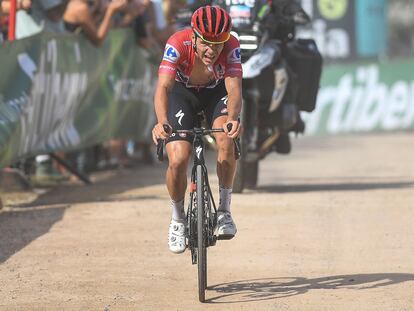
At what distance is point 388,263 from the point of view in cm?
862

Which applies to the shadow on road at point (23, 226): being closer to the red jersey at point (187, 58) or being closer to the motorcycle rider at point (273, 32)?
the red jersey at point (187, 58)

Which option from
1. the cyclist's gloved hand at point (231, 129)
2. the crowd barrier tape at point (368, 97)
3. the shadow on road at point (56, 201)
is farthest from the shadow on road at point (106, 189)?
the crowd barrier tape at point (368, 97)

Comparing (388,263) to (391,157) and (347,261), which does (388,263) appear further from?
(391,157)

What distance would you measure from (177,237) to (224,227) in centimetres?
32

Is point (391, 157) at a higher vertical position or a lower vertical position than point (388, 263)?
lower

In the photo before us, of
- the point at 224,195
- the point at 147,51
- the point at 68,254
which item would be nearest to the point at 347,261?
the point at 224,195

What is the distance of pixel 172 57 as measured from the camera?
782 cm

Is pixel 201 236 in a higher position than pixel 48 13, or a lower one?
lower

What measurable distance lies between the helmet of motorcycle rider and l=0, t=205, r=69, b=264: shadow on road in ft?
8.12

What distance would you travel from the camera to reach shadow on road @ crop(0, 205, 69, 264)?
31.0 ft

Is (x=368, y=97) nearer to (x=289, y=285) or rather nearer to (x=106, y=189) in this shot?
(x=106, y=189)

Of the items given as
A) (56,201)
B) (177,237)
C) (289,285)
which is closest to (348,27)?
(56,201)

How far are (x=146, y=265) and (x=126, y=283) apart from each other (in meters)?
0.70

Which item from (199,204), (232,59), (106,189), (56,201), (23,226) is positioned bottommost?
(106,189)
